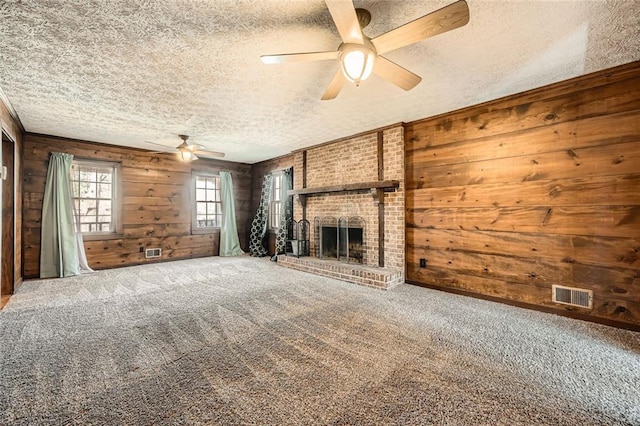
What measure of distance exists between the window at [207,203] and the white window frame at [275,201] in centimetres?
131

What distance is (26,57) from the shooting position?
2359 millimetres

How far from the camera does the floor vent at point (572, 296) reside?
2.79 m

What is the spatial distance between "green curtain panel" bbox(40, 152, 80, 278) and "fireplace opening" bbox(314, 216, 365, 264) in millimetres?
4338

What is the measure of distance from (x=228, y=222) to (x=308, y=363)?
5449 millimetres

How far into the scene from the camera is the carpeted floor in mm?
1531

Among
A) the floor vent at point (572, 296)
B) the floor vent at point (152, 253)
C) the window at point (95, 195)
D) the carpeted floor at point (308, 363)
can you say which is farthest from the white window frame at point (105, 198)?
the floor vent at point (572, 296)

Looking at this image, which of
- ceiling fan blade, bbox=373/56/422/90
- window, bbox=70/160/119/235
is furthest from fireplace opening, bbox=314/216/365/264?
window, bbox=70/160/119/235

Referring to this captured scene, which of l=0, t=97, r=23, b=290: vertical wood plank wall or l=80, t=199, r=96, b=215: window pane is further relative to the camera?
l=80, t=199, r=96, b=215: window pane

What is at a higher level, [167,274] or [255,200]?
[255,200]

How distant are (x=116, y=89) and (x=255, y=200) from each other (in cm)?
464

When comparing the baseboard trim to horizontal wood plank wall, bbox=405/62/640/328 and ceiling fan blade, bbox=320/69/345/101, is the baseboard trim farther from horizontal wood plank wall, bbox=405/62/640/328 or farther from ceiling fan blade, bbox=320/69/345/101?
ceiling fan blade, bbox=320/69/345/101

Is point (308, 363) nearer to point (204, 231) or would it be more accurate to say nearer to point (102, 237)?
point (102, 237)

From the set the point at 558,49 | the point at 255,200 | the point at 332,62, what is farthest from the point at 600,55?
the point at 255,200

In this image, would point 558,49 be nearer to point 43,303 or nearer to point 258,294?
point 258,294
